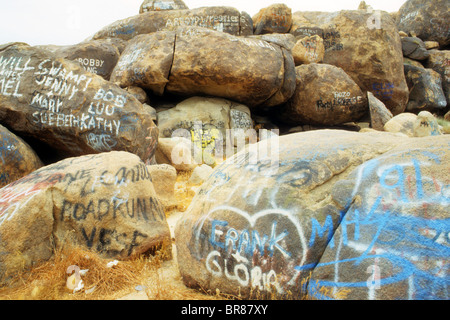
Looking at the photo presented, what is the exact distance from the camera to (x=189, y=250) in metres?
2.27

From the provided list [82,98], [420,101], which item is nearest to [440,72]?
[420,101]

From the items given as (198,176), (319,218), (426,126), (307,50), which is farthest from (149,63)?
(319,218)

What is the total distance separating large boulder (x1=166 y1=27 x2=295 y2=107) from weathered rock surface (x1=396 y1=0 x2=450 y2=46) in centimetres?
913

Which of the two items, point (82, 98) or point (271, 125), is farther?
point (271, 125)

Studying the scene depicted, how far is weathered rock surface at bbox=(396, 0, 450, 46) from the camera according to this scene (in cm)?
1305

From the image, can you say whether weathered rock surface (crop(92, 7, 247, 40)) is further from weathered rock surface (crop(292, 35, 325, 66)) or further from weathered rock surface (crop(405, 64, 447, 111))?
weathered rock surface (crop(405, 64, 447, 111))

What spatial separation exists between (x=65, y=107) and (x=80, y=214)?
2.46 m

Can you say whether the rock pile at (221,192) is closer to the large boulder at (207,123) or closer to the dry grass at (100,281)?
the dry grass at (100,281)

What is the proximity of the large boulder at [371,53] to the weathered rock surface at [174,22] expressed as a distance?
3300 mm

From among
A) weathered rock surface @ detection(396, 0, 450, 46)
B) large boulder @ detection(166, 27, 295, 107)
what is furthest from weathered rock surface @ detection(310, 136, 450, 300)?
weathered rock surface @ detection(396, 0, 450, 46)

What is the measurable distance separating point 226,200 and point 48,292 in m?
1.30

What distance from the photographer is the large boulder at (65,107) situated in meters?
4.50

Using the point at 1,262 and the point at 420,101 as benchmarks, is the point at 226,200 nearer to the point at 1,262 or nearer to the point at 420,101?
the point at 1,262

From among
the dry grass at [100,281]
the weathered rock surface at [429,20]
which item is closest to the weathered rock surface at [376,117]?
the dry grass at [100,281]
